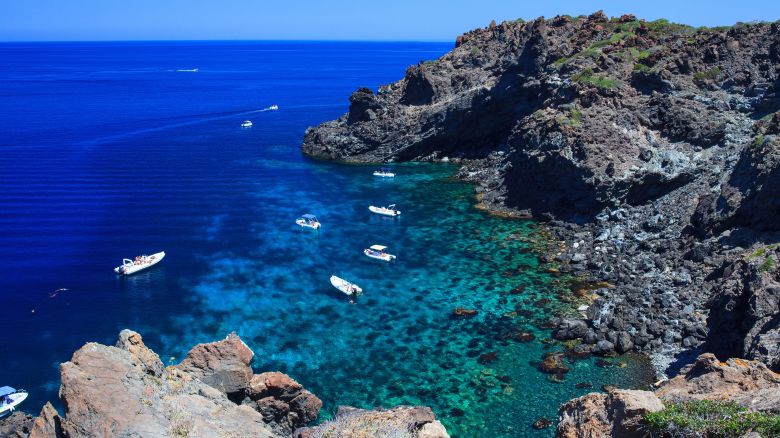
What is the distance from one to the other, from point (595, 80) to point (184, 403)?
220 ft

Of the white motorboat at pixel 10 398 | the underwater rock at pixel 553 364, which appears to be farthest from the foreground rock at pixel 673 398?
the white motorboat at pixel 10 398

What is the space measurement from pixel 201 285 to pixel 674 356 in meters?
40.5

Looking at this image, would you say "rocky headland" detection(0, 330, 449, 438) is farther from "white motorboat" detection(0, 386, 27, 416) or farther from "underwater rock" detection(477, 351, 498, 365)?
"underwater rock" detection(477, 351, 498, 365)

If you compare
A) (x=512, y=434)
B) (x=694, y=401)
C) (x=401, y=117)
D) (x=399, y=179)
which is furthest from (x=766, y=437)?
(x=401, y=117)

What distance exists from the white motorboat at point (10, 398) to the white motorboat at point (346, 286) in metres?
25.0

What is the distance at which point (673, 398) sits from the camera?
74.4 feet

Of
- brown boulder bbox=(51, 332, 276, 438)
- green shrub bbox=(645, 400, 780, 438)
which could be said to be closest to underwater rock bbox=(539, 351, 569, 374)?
green shrub bbox=(645, 400, 780, 438)

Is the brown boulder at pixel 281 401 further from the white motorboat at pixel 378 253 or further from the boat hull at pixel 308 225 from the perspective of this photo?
the boat hull at pixel 308 225

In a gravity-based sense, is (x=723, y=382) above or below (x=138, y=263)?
above

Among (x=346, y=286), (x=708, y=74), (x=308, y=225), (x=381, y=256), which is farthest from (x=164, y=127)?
(x=708, y=74)

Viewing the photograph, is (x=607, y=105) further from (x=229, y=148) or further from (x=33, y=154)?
(x=33, y=154)

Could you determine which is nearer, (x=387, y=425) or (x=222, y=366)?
(x=387, y=425)

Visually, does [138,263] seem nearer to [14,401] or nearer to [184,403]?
[14,401]

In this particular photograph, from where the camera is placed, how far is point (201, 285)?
178 ft
